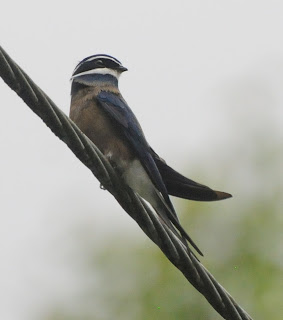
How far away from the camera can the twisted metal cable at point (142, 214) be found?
12.3 feet

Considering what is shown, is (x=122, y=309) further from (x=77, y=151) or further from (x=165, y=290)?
(x=77, y=151)

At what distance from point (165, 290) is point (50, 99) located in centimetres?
460

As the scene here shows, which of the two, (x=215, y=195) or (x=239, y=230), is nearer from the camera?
(x=215, y=195)

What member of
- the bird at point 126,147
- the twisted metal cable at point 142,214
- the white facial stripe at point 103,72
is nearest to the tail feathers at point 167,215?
the bird at point 126,147

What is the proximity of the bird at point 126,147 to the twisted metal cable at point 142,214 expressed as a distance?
37 cm

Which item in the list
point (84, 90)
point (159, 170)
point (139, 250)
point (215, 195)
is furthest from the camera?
point (139, 250)

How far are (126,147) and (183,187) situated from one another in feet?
1.31

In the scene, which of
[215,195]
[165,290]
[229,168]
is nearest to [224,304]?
[215,195]

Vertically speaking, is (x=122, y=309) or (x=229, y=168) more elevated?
(x=229, y=168)

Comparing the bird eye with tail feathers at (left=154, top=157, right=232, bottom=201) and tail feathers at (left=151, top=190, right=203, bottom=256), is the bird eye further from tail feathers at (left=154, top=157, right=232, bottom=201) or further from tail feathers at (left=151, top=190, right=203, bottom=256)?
tail feathers at (left=151, top=190, right=203, bottom=256)

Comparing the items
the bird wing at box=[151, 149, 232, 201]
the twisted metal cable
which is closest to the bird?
the bird wing at box=[151, 149, 232, 201]

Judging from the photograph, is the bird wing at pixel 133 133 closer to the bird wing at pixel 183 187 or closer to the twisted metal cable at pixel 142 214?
the bird wing at pixel 183 187

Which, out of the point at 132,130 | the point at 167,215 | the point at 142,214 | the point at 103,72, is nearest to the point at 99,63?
the point at 103,72

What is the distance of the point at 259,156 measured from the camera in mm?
9648
